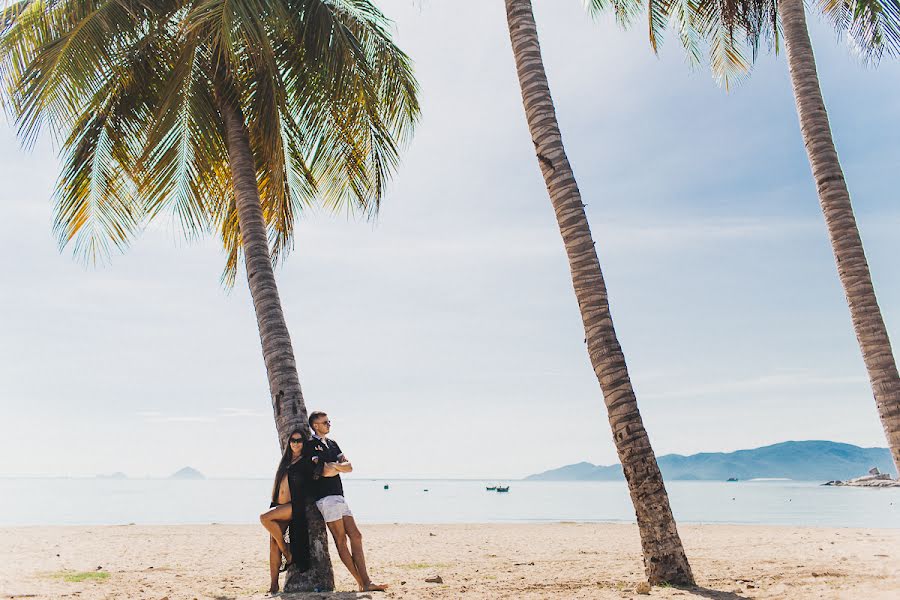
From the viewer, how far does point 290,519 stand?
883 cm

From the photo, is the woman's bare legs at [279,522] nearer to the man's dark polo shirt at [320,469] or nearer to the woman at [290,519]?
the woman at [290,519]

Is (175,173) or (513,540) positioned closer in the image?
(175,173)

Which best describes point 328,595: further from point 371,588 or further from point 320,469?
point 320,469

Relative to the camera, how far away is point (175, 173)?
1118 cm

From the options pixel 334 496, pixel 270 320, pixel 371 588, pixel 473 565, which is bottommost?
pixel 473 565

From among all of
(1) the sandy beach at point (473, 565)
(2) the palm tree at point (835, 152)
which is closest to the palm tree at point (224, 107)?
(1) the sandy beach at point (473, 565)

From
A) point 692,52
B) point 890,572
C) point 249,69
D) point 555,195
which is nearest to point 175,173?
point 249,69

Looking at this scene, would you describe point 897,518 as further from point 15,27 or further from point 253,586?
point 15,27

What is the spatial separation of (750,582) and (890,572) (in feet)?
6.40

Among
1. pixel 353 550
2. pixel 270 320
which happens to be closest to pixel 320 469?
pixel 353 550

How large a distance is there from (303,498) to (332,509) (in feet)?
1.54

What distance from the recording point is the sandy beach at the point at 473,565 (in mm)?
8531

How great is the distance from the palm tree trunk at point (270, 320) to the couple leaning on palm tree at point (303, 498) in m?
0.17

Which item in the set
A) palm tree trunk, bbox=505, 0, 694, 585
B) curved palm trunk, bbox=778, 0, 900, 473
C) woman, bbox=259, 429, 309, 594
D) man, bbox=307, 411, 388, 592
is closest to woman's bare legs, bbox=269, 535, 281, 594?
woman, bbox=259, 429, 309, 594
